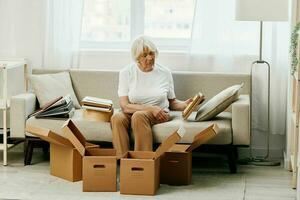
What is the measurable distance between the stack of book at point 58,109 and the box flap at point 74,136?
35 cm

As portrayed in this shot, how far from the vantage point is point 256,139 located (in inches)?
229

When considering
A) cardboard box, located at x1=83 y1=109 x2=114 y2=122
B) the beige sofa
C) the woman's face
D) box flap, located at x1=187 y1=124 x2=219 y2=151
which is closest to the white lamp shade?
the beige sofa

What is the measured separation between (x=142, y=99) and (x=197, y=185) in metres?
0.81

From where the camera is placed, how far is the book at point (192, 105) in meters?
5.02

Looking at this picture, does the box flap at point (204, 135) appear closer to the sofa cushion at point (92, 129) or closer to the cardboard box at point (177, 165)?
the cardboard box at point (177, 165)

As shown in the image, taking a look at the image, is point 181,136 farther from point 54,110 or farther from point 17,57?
point 17,57

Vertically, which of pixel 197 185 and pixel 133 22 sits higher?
pixel 133 22

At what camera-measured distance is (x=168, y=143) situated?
181 inches

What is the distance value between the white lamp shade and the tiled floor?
1.20 meters

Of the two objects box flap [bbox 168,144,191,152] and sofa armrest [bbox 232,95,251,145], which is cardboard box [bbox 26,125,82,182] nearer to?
box flap [bbox 168,144,191,152]

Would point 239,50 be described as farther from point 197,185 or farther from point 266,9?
point 197,185

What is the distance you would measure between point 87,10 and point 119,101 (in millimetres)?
1012

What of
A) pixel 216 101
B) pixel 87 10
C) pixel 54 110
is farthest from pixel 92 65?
pixel 216 101

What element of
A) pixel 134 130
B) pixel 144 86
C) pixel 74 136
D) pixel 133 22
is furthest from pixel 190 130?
pixel 133 22
